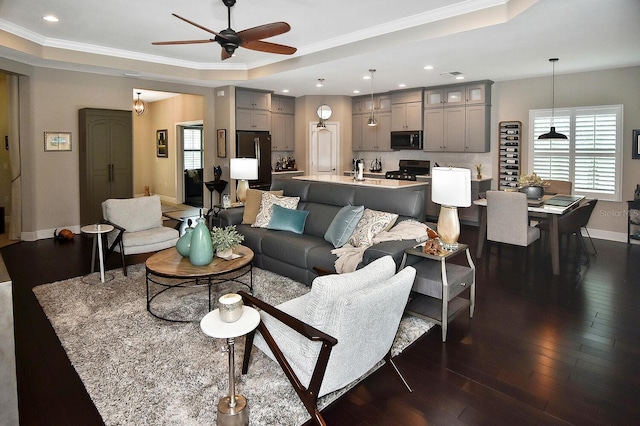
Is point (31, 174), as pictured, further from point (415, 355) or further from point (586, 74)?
point (586, 74)

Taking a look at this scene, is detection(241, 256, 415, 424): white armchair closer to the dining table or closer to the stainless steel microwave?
the dining table

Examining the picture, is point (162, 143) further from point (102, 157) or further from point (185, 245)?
point (185, 245)

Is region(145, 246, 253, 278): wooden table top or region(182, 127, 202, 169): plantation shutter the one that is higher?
region(182, 127, 202, 169): plantation shutter

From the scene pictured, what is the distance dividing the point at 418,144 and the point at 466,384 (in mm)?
6624

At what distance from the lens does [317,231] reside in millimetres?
4750

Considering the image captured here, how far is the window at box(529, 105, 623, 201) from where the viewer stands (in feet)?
21.2

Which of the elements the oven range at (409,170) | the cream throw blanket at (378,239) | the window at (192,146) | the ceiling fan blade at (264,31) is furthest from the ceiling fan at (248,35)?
the window at (192,146)

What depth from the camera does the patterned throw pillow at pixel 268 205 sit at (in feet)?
16.5

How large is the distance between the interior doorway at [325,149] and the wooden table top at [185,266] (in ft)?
19.7

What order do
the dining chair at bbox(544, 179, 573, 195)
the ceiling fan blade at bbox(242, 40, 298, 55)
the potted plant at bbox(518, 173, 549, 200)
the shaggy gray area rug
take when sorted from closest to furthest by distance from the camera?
the shaggy gray area rug, the ceiling fan blade at bbox(242, 40, 298, 55), the potted plant at bbox(518, 173, 549, 200), the dining chair at bbox(544, 179, 573, 195)

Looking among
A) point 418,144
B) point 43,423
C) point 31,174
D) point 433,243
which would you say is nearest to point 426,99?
point 418,144

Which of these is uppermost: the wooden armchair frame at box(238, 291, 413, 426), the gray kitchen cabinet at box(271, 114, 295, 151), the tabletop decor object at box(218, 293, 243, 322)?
the gray kitchen cabinet at box(271, 114, 295, 151)

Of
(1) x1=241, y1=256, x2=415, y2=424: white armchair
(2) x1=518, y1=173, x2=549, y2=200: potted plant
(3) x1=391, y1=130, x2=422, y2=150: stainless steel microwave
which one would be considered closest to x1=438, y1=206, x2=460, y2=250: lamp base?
(1) x1=241, y1=256, x2=415, y2=424: white armchair

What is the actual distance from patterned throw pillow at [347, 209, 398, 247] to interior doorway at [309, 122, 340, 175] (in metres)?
5.58
